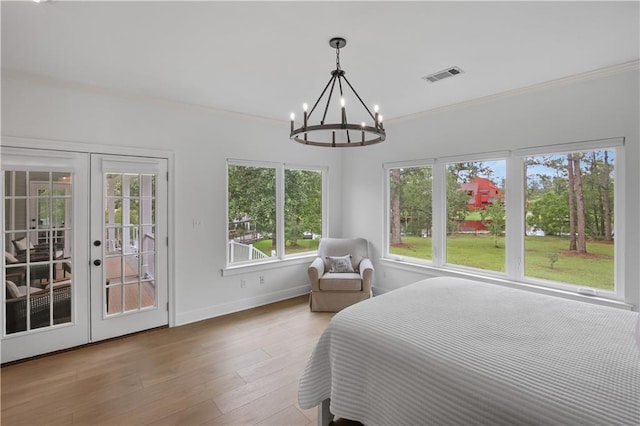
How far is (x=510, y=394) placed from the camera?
1257mm

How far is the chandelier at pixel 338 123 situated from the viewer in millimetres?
2076

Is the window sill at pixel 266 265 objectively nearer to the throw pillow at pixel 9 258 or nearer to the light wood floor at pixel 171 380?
the light wood floor at pixel 171 380

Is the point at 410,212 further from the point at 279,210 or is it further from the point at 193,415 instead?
the point at 193,415

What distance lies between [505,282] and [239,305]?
10.8 feet

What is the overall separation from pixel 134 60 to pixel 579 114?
4.09m

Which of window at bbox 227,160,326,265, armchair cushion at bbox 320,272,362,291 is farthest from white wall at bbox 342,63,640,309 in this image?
armchair cushion at bbox 320,272,362,291

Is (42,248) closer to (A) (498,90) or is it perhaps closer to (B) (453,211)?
(B) (453,211)

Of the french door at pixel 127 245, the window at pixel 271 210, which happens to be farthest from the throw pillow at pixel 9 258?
the window at pixel 271 210

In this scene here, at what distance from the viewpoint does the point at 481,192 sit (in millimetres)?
3914

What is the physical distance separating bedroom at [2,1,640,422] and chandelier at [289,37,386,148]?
0.54 feet

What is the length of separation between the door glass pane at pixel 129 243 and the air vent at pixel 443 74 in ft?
10.5

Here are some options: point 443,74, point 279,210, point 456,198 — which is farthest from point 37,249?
point 456,198

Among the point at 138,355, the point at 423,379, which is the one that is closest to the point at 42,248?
the point at 138,355

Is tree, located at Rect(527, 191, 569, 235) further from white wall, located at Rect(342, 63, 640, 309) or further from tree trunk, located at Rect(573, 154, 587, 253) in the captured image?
white wall, located at Rect(342, 63, 640, 309)
